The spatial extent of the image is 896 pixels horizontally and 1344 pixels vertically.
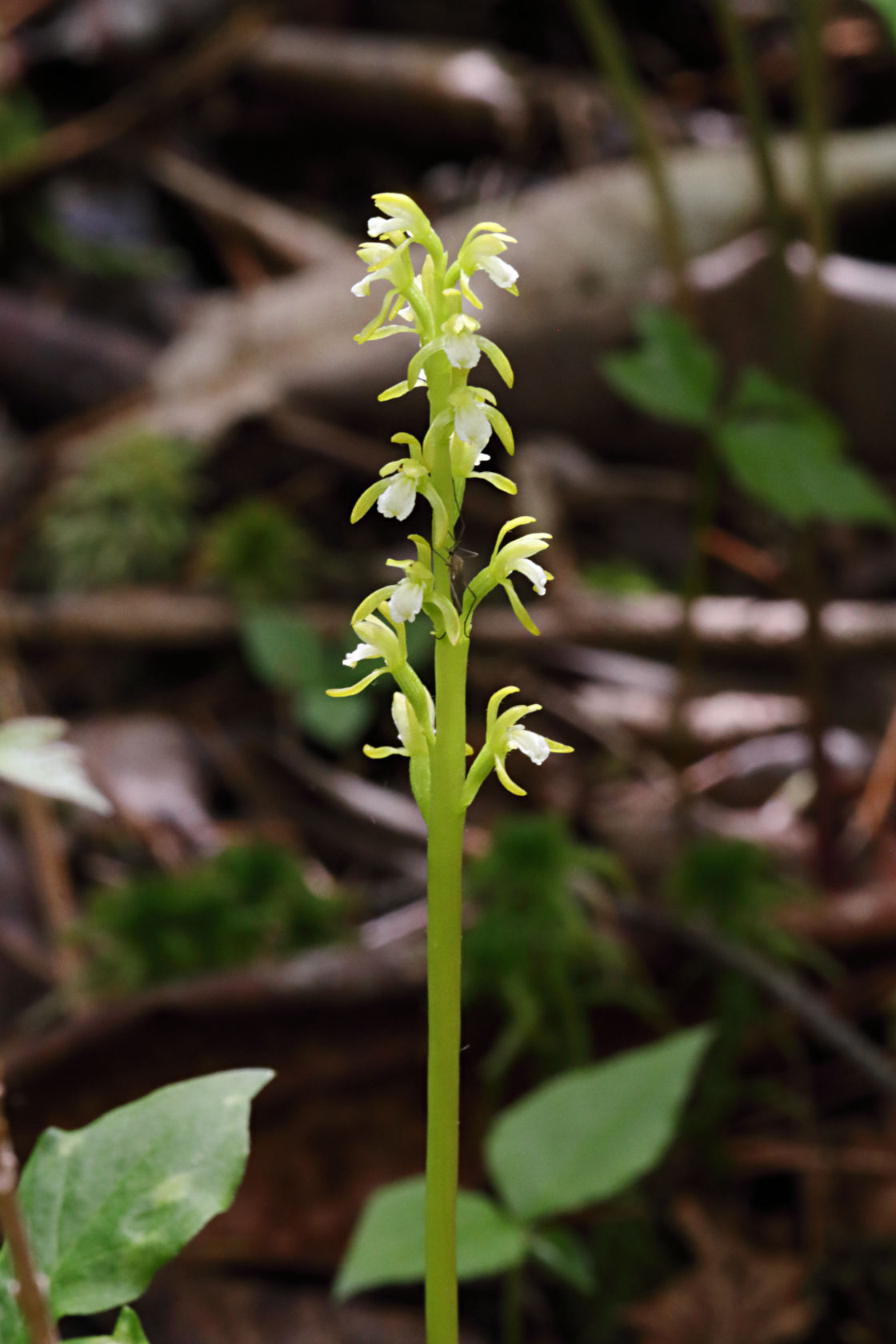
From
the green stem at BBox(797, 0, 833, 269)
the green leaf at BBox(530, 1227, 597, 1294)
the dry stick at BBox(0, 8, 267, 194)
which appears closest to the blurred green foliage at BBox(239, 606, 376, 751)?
the green leaf at BBox(530, 1227, 597, 1294)

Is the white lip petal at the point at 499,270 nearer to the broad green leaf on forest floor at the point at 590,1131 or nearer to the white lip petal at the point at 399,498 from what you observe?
the white lip petal at the point at 399,498

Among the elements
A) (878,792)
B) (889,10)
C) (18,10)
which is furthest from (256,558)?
(18,10)

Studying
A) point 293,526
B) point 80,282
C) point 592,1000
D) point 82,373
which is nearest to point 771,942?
point 592,1000

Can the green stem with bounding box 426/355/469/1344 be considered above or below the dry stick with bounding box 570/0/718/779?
below

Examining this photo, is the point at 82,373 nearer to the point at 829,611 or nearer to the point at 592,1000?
the point at 829,611

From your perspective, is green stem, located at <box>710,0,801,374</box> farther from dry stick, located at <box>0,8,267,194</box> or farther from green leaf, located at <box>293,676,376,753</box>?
dry stick, located at <box>0,8,267,194</box>

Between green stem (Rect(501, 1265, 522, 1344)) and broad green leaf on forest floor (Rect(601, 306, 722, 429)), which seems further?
broad green leaf on forest floor (Rect(601, 306, 722, 429))

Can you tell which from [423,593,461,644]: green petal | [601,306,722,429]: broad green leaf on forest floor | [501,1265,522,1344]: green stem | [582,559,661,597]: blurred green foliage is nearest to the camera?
[423,593,461,644]: green petal

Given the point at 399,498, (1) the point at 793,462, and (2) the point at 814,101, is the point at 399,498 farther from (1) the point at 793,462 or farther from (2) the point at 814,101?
(2) the point at 814,101
